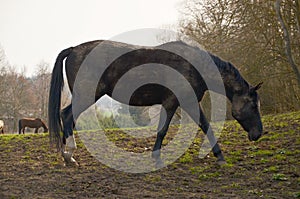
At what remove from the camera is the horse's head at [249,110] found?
6.84 meters

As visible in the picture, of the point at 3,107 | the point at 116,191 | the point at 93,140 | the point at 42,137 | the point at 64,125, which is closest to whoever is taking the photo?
the point at 116,191

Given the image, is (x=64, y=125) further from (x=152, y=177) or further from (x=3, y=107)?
(x=3, y=107)

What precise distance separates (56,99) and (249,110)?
3.75 metres

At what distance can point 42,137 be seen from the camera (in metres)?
10.1

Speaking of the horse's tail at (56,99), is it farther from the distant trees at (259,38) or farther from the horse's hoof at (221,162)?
the distant trees at (259,38)

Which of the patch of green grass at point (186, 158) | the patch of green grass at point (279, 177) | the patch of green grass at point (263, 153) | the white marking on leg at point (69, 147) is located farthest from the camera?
the patch of green grass at point (263, 153)

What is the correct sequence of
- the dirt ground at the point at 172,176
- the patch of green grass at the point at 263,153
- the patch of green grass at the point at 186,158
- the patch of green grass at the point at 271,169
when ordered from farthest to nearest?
the patch of green grass at the point at 263,153
the patch of green grass at the point at 186,158
the patch of green grass at the point at 271,169
the dirt ground at the point at 172,176

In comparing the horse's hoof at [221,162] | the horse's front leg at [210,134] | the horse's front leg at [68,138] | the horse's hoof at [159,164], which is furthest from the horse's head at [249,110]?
the horse's front leg at [68,138]

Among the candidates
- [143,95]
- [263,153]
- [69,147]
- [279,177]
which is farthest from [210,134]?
[69,147]

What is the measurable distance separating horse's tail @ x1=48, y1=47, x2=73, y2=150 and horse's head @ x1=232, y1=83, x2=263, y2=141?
3.43 metres

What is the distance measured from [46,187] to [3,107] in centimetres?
2711

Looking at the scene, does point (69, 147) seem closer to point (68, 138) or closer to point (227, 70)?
point (68, 138)

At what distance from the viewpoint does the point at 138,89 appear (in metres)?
6.46

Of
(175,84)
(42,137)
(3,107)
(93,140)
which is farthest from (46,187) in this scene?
(3,107)
